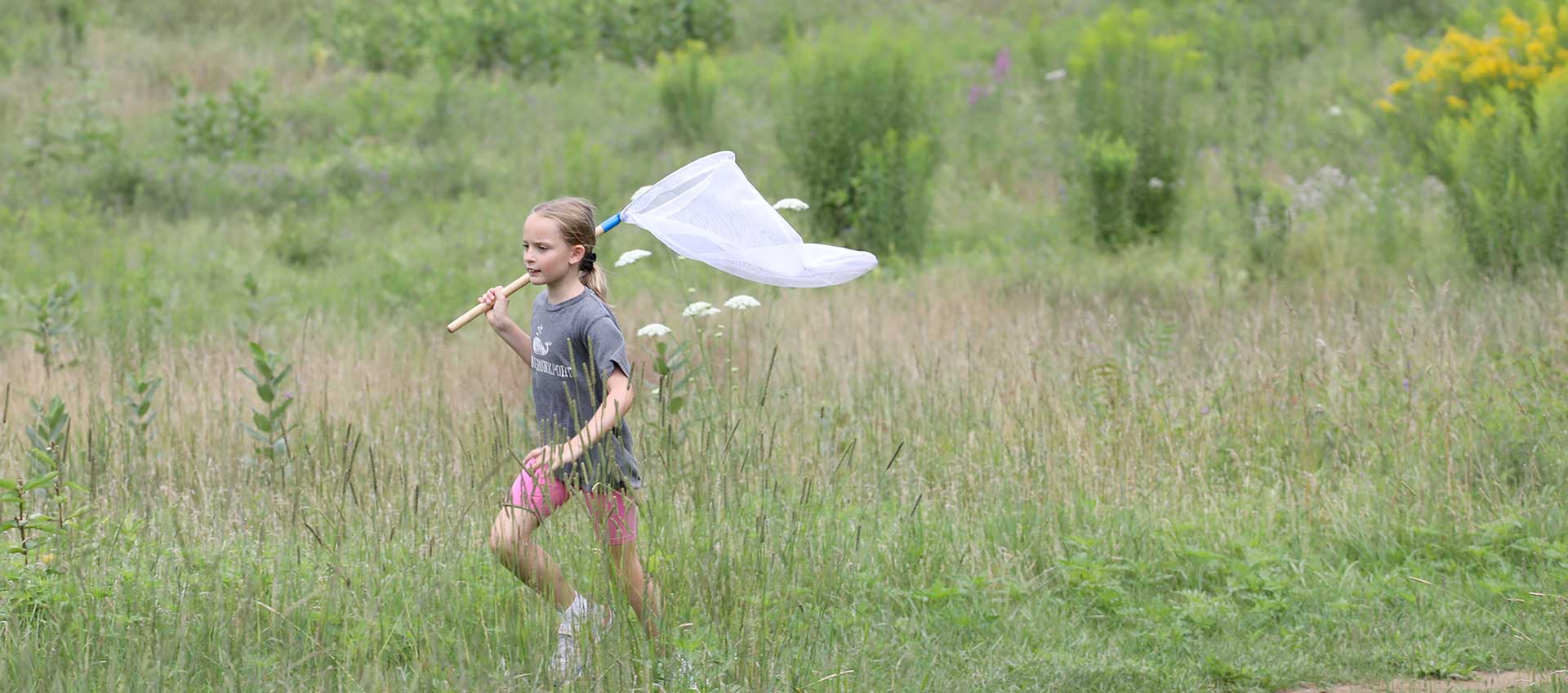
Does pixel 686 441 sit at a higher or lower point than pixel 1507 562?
higher

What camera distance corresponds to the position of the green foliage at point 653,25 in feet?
61.0

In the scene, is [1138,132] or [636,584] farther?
[1138,132]

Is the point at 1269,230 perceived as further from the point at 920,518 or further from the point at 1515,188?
the point at 920,518

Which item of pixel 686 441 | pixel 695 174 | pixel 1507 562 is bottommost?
pixel 1507 562

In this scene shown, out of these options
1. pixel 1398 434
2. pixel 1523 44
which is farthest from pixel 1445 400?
pixel 1523 44

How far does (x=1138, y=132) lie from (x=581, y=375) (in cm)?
834

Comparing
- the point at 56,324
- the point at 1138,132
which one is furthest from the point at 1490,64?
the point at 56,324

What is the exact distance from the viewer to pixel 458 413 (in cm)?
642

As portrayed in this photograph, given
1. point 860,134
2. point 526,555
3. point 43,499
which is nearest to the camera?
point 526,555

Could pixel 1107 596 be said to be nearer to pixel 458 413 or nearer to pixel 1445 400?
pixel 1445 400

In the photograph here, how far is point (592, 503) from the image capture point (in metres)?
3.68

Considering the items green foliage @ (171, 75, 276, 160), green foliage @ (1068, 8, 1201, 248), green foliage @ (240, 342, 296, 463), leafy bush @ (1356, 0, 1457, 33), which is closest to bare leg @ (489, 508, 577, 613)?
Result: green foliage @ (240, 342, 296, 463)

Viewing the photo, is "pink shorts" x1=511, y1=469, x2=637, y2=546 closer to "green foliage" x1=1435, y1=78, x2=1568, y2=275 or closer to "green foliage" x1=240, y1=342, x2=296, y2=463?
"green foliage" x1=240, y1=342, x2=296, y2=463

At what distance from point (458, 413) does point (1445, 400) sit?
14.6 ft
